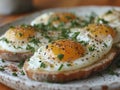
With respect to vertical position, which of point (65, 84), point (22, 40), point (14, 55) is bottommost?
point (65, 84)

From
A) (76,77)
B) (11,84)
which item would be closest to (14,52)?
(11,84)

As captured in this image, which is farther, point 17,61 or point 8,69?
point 17,61

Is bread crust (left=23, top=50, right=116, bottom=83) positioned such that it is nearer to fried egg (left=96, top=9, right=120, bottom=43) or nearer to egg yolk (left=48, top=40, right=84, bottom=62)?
egg yolk (left=48, top=40, right=84, bottom=62)

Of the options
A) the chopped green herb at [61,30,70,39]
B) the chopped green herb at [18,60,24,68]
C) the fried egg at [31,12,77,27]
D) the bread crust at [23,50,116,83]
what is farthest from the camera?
the fried egg at [31,12,77,27]

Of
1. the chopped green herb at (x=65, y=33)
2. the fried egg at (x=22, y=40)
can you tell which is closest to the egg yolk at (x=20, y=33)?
the fried egg at (x=22, y=40)

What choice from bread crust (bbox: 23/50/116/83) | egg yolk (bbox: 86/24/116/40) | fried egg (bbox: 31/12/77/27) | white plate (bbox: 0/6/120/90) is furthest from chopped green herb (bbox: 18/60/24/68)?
fried egg (bbox: 31/12/77/27)

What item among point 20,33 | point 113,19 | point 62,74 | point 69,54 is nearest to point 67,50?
point 69,54

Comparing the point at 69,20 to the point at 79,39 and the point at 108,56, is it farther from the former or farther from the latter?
the point at 108,56

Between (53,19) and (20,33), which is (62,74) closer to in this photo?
(20,33)
